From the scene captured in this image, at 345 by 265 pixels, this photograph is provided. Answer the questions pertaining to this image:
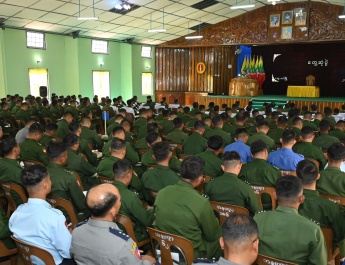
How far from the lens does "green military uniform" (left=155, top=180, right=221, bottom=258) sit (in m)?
3.02

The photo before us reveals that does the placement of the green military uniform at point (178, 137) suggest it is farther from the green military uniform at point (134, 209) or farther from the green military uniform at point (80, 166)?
the green military uniform at point (134, 209)

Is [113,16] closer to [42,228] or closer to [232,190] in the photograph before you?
[232,190]

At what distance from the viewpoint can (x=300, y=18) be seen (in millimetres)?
17234

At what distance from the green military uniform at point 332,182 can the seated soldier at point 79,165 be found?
2828 millimetres

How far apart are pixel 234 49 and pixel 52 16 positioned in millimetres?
10600

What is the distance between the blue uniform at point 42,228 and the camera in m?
2.86

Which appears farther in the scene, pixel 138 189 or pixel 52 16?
pixel 52 16

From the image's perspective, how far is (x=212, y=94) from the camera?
837 inches

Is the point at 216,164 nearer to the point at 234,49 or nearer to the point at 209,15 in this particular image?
the point at 209,15

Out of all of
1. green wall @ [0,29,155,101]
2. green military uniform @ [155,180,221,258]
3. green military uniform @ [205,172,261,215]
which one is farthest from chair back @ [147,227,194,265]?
green wall @ [0,29,155,101]

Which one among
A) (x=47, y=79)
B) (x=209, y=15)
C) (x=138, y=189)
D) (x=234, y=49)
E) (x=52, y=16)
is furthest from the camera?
(x=234, y=49)

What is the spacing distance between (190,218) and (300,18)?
649 inches

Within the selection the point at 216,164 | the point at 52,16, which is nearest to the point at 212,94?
the point at 52,16

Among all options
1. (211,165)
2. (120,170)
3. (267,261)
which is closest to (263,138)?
(211,165)
